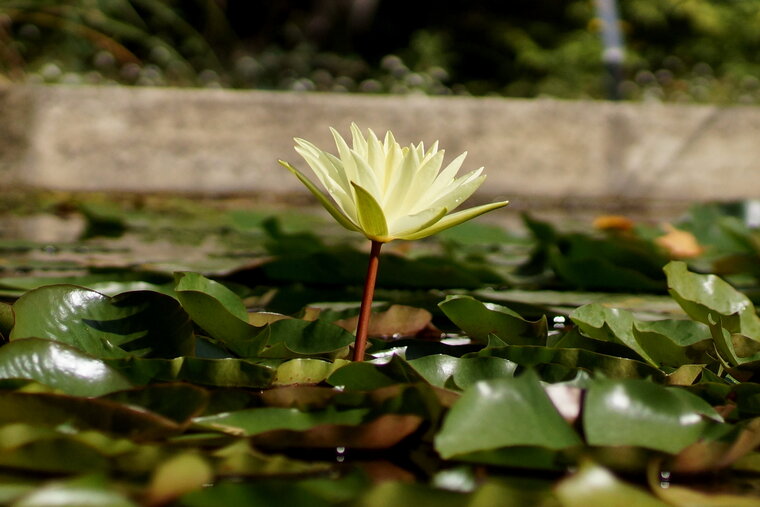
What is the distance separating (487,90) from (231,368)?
345 inches

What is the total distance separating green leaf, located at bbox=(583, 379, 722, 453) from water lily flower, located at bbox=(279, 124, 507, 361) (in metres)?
0.17

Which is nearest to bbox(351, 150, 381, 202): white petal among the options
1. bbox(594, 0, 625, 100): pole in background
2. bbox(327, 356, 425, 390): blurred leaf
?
bbox(327, 356, 425, 390): blurred leaf

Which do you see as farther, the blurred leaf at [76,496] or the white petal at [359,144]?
the white petal at [359,144]

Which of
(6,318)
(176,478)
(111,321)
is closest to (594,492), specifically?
(176,478)

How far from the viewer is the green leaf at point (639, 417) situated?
0.54 meters

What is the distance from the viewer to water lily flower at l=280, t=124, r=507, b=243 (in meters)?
0.64

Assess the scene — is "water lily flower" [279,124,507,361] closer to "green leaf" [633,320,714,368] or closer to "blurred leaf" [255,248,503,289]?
"green leaf" [633,320,714,368]

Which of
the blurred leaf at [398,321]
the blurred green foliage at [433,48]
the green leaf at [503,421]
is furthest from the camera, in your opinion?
the blurred green foliage at [433,48]

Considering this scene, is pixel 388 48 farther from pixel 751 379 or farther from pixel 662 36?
pixel 751 379

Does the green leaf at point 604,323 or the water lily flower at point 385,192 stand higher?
the water lily flower at point 385,192

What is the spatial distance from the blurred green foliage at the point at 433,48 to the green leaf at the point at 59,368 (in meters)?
5.67

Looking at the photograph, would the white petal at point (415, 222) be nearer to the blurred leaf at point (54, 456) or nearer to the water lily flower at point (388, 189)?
the water lily flower at point (388, 189)

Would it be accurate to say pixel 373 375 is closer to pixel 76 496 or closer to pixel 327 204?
pixel 327 204

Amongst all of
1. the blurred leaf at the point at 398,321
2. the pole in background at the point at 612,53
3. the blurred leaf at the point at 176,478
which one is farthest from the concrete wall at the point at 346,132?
the blurred leaf at the point at 176,478
